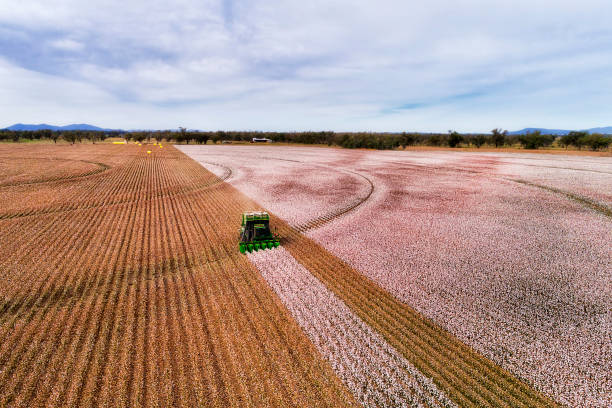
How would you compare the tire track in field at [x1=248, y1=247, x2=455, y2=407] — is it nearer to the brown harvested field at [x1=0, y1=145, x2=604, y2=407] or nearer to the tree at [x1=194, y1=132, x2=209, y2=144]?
the brown harvested field at [x1=0, y1=145, x2=604, y2=407]

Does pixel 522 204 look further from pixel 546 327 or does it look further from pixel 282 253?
pixel 282 253

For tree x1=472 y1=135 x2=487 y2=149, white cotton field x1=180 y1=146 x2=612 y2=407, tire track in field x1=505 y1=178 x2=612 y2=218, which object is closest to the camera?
white cotton field x1=180 y1=146 x2=612 y2=407

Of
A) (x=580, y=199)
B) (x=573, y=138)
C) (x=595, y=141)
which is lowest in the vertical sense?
(x=580, y=199)

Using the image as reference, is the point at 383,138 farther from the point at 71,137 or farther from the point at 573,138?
the point at 71,137

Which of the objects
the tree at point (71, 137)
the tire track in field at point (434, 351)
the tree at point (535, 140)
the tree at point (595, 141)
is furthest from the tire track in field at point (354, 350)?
the tree at point (71, 137)

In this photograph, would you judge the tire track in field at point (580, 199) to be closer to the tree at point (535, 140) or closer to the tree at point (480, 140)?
the tree at point (535, 140)

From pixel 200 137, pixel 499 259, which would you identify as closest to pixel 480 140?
pixel 499 259

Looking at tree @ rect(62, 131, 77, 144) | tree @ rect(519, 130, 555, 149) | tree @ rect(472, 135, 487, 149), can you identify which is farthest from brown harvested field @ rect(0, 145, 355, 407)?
tree @ rect(62, 131, 77, 144)

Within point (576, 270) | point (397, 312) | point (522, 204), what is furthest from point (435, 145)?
point (397, 312)
